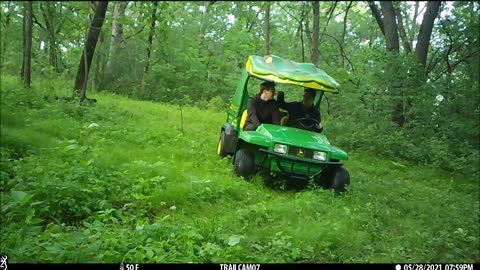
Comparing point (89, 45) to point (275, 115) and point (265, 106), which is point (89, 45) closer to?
point (265, 106)

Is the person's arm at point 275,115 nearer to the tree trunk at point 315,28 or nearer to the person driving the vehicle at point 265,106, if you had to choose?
the person driving the vehicle at point 265,106

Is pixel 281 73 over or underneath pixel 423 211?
over

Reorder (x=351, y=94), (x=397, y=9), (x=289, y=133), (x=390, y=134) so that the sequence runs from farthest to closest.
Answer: (x=351, y=94), (x=390, y=134), (x=397, y=9), (x=289, y=133)

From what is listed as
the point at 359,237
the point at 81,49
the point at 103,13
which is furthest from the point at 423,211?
the point at 81,49

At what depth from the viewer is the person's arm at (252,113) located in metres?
7.80

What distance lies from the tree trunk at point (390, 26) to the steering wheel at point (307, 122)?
2583 mm

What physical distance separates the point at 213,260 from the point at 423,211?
3.78 m

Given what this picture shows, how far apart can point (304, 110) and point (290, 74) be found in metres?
1.10

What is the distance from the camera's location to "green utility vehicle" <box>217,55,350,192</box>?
6.85m

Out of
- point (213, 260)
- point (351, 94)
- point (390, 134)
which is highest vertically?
point (351, 94)

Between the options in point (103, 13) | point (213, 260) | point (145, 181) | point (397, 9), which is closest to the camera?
point (213, 260)

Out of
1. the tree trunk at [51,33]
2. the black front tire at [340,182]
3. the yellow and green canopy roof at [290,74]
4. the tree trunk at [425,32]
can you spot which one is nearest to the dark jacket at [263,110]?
the yellow and green canopy roof at [290,74]

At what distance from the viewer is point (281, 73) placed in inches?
298

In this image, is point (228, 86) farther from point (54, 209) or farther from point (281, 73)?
point (54, 209)
